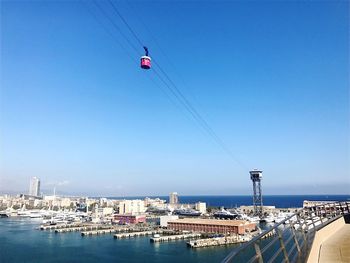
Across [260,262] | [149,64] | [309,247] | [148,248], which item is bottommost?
[148,248]

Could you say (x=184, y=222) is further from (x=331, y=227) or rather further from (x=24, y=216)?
(x=24, y=216)

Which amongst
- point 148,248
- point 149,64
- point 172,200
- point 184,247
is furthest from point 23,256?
point 172,200

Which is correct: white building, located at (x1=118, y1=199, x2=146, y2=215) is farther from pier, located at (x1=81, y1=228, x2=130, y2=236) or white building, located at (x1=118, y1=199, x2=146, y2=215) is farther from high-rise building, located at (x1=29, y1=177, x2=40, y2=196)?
high-rise building, located at (x1=29, y1=177, x2=40, y2=196)

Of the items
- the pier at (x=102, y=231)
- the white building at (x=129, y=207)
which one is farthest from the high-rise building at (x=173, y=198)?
the pier at (x=102, y=231)

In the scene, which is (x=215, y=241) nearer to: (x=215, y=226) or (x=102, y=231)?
(x=215, y=226)

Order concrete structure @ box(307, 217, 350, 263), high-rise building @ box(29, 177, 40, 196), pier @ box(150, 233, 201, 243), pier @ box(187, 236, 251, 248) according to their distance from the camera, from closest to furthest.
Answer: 1. concrete structure @ box(307, 217, 350, 263)
2. pier @ box(187, 236, 251, 248)
3. pier @ box(150, 233, 201, 243)
4. high-rise building @ box(29, 177, 40, 196)

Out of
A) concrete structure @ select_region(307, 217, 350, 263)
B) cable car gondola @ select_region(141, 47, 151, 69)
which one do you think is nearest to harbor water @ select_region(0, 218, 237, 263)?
concrete structure @ select_region(307, 217, 350, 263)

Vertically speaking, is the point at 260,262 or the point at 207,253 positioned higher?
the point at 260,262
